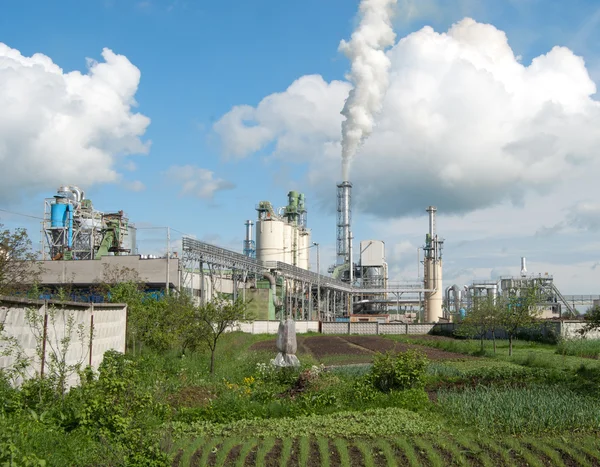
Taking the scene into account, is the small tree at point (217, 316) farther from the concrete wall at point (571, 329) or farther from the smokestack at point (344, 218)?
the smokestack at point (344, 218)

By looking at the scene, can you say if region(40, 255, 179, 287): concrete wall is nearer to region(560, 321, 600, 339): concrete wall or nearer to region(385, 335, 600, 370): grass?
region(385, 335, 600, 370): grass

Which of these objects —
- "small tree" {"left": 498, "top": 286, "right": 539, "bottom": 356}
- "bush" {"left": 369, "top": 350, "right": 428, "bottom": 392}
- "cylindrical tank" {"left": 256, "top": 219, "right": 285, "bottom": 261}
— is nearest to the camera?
"bush" {"left": 369, "top": 350, "right": 428, "bottom": 392}

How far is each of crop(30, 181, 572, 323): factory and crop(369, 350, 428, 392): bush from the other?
8017 millimetres

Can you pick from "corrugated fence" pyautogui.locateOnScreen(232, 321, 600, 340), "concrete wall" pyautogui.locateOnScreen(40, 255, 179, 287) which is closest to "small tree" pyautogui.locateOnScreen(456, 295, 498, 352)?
"corrugated fence" pyautogui.locateOnScreen(232, 321, 600, 340)

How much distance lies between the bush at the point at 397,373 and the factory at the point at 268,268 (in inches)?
316

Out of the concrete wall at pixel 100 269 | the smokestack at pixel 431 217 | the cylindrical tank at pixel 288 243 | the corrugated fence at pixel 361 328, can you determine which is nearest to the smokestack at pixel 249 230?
the cylindrical tank at pixel 288 243

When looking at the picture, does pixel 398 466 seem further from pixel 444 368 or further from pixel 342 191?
pixel 342 191

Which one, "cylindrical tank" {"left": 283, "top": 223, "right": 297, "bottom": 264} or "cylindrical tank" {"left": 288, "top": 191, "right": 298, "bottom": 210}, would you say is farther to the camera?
"cylindrical tank" {"left": 288, "top": 191, "right": 298, "bottom": 210}

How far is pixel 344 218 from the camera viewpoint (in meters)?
85.5

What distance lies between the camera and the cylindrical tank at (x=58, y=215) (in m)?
54.2

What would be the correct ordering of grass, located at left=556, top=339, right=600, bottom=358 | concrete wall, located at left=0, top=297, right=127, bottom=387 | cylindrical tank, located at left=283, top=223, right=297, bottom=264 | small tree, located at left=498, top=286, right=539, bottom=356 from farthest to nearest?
cylindrical tank, located at left=283, top=223, right=297, bottom=264
small tree, located at left=498, top=286, right=539, bottom=356
grass, located at left=556, top=339, right=600, bottom=358
concrete wall, located at left=0, top=297, right=127, bottom=387

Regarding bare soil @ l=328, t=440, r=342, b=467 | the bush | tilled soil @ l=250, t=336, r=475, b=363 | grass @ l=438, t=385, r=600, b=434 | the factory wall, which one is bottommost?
bare soil @ l=328, t=440, r=342, b=467

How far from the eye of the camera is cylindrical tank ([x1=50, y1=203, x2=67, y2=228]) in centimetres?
5419

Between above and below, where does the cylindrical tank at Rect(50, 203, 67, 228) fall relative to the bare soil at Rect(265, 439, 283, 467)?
above
